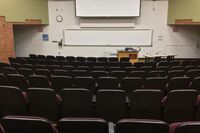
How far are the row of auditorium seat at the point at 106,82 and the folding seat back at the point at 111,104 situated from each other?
0.88m

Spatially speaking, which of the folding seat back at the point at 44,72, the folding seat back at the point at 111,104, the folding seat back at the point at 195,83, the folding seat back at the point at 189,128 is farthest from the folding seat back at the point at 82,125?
the folding seat back at the point at 44,72

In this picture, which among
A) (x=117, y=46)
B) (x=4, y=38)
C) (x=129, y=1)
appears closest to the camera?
(x=4, y=38)

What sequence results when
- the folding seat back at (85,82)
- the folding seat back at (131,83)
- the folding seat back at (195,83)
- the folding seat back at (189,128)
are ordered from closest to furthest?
the folding seat back at (189,128) < the folding seat back at (195,83) < the folding seat back at (131,83) < the folding seat back at (85,82)

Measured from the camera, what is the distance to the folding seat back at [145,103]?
8.88 feet

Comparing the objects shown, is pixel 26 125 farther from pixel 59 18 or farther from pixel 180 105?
pixel 59 18

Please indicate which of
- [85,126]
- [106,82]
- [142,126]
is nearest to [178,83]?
[106,82]

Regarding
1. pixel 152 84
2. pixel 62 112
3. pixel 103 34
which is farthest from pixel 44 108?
pixel 103 34

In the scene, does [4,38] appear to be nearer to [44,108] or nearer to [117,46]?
[117,46]

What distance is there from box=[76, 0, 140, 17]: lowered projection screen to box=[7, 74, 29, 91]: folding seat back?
8.00 m

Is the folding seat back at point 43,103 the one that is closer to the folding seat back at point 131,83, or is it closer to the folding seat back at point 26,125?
the folding seat back at point 26,125

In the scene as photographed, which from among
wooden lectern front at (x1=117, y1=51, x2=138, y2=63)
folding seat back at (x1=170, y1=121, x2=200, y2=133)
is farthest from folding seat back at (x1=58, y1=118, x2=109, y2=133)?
wooden lectern front at (x1=117, y1=51, x2=138, y2=63)

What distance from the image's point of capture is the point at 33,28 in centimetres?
1187

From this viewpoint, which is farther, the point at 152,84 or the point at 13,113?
the point at 152,84

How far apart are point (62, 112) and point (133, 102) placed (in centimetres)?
112
